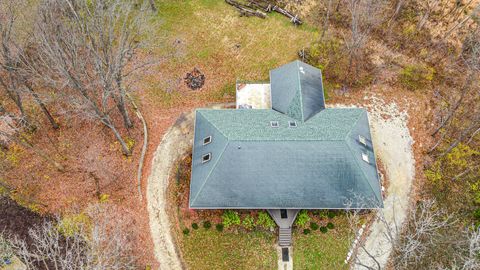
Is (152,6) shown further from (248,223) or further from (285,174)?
(248,223)

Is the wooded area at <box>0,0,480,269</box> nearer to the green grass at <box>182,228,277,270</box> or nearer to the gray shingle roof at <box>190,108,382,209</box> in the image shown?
the gray shingle roof at <box>190,108,382,209</box>

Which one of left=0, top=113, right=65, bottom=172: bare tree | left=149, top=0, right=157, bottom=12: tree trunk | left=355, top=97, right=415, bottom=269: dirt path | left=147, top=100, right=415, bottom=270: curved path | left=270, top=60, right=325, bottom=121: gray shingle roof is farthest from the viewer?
left=149, top=0, right=157, bottom=12: tree trunk

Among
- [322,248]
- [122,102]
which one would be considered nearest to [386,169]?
[322,248]

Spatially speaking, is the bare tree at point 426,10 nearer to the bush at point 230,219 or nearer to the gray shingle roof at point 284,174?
the gray shingle roof at point 284,174

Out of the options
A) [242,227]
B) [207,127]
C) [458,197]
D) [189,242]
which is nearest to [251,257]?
[242,227]

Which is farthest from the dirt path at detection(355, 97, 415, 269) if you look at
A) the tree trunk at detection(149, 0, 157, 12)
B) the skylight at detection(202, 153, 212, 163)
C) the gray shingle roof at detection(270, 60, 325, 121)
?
the tree trunk at detection(149, 0, 157, 12)

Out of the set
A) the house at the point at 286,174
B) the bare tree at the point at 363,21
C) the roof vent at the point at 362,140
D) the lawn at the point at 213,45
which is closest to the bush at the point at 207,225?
the house at the point at 286,174

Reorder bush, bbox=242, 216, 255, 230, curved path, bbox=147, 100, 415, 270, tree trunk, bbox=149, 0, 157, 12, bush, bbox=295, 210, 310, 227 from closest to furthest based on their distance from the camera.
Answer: curved path, bbox=147, 100, 415, 270
bush, bbox=242, 216, 255, 230
bush, bbox=295, 210, 310, 227
tree trunk, bbox=149, 0, 157, 12

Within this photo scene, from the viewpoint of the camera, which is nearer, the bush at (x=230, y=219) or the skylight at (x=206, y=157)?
the skylight at (x=206, y=157)
